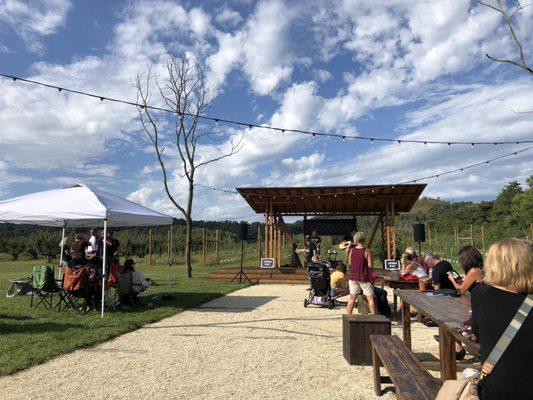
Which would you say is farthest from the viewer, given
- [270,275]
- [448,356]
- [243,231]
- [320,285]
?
[270,275]

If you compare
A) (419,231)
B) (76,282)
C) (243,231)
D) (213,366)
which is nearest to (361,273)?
(213,366)

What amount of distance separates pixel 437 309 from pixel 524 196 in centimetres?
3743

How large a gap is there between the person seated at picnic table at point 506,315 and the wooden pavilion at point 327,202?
1241 cm

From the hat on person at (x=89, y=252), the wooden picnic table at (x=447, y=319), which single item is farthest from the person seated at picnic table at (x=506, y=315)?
the hat on person at (x=89, y=252)

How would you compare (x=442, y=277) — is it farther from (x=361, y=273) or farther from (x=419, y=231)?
(x=419, y=231)

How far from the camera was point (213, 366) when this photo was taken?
4.43m

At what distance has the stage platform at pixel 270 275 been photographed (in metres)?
13.9

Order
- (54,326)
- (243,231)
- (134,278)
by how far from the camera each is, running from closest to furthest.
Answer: (54,326), (134,278), (243,231)

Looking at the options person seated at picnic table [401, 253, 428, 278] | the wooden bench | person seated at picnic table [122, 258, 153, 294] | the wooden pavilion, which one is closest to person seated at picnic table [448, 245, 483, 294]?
the wooden bench

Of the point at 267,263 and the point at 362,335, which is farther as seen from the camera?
the point at 267,263

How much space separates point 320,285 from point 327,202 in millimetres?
8325

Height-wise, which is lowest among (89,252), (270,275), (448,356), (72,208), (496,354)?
(270,275)

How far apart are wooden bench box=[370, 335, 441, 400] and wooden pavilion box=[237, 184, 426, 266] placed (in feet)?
35.6

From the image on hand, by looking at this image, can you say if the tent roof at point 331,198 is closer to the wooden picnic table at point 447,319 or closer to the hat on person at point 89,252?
the hat on person at point 89,252
